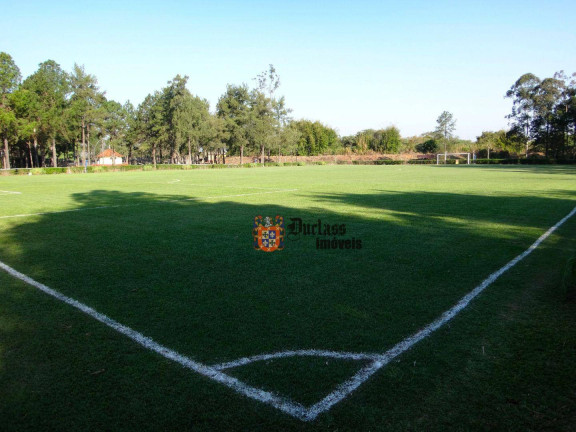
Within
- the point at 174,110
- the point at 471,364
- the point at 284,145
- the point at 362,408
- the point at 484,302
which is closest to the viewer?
the point at 362,408

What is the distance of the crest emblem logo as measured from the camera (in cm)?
650

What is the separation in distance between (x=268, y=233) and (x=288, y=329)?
4079 millimetres

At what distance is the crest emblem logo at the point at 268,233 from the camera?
6500 mm

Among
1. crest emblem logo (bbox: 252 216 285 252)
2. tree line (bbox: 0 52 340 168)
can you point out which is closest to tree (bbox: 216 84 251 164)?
tree line (bbox: 0 52 340 168)

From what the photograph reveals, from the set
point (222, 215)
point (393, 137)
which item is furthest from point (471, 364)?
point (393, 137)

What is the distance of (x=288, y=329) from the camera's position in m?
3.34

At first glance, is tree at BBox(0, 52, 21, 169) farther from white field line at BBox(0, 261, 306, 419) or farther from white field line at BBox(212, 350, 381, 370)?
white field line at BBox(212, 350, 381, 370)

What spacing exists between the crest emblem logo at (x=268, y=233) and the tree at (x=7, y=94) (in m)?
45.7

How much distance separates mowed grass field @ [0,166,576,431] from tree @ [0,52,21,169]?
44537mm

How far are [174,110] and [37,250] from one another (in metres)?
61.5

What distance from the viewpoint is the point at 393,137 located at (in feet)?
281

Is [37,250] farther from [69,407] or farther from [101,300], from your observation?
[69,407]

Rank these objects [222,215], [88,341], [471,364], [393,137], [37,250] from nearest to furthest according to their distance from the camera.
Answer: [471,364] < [88,341] < [37,250] < [222,215] < [393,137]

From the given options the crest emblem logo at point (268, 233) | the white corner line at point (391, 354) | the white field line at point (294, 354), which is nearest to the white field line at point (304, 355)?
the white field line at point (294, 354)
